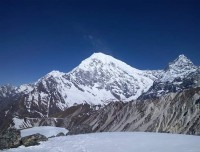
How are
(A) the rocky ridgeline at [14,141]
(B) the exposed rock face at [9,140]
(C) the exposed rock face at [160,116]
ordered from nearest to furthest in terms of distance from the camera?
(B) the exposed rock face at [9,140] → (A) the rocky ridgeline at [14,141] → (C) the exposed rock face at [160,116]

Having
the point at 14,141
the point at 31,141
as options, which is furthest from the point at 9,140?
the point at 31,141

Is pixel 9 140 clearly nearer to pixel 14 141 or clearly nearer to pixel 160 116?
pixel 14 141

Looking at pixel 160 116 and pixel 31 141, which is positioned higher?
pixel 160 116

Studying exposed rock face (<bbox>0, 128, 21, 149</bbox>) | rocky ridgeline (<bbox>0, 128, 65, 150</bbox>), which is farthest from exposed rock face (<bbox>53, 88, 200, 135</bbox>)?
exposed rock face (<bbox>0, 128, 21, 149</bbox>)

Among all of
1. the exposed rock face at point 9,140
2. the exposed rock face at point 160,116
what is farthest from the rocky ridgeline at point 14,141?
the exposed rock face at point 160,116

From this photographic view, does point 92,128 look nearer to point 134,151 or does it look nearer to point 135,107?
point 135,107

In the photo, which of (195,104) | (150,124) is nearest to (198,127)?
(195,104)

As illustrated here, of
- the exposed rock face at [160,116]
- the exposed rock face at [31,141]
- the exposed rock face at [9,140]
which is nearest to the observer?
the exposed rock face at [9,140]

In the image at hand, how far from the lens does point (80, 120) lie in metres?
164

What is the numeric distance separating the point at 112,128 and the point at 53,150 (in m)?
65.7

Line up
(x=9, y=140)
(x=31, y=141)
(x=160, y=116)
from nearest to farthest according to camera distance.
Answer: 1. (x=9, y=140)
2. (x=31, y=141)
3. (x=160, y=116)

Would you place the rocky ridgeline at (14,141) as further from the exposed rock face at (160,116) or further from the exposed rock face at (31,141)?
the exposed rock face at (160,116)

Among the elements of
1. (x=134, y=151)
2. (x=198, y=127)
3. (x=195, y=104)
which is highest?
(x=195, y=104)

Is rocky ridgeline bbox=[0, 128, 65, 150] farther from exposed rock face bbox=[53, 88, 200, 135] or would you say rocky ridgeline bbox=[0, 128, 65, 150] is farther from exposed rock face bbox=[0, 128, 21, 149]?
exposed rock face bbox=[53, 88, 200, 135]
